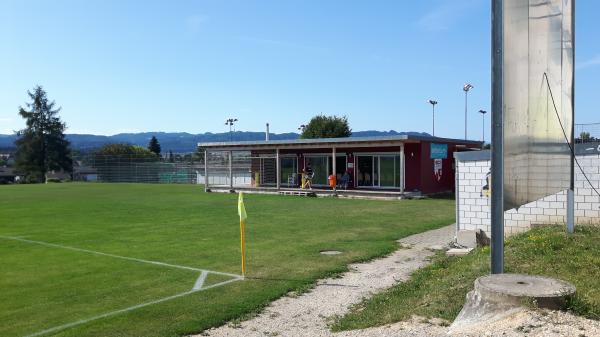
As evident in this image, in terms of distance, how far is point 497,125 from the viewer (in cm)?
546

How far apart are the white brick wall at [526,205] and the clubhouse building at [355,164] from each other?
14320 mm

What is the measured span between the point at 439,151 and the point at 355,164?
504 centimetres

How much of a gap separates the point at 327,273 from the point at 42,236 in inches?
362

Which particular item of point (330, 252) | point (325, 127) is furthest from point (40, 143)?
point (330, 252)

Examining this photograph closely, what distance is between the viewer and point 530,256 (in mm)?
7797

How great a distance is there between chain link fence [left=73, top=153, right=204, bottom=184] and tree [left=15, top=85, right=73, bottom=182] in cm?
1875

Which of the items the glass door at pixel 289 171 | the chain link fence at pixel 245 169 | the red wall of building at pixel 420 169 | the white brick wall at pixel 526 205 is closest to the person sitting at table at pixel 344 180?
the red wall of building at pixel 420 169

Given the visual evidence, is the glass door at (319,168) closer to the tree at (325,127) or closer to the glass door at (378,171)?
the glass door at (378,171)

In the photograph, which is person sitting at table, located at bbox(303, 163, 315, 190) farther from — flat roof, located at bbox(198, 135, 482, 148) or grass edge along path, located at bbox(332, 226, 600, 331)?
grass edge along path, located at bbox(332, 226, 600, 331)

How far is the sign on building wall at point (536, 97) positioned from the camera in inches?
227

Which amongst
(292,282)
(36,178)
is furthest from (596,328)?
(36,178)

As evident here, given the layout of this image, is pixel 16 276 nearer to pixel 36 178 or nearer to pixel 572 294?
pixel 572 294

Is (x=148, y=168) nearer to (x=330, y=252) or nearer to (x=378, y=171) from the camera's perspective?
(x=378, y=171)

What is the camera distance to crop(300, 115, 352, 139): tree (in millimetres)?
73000
